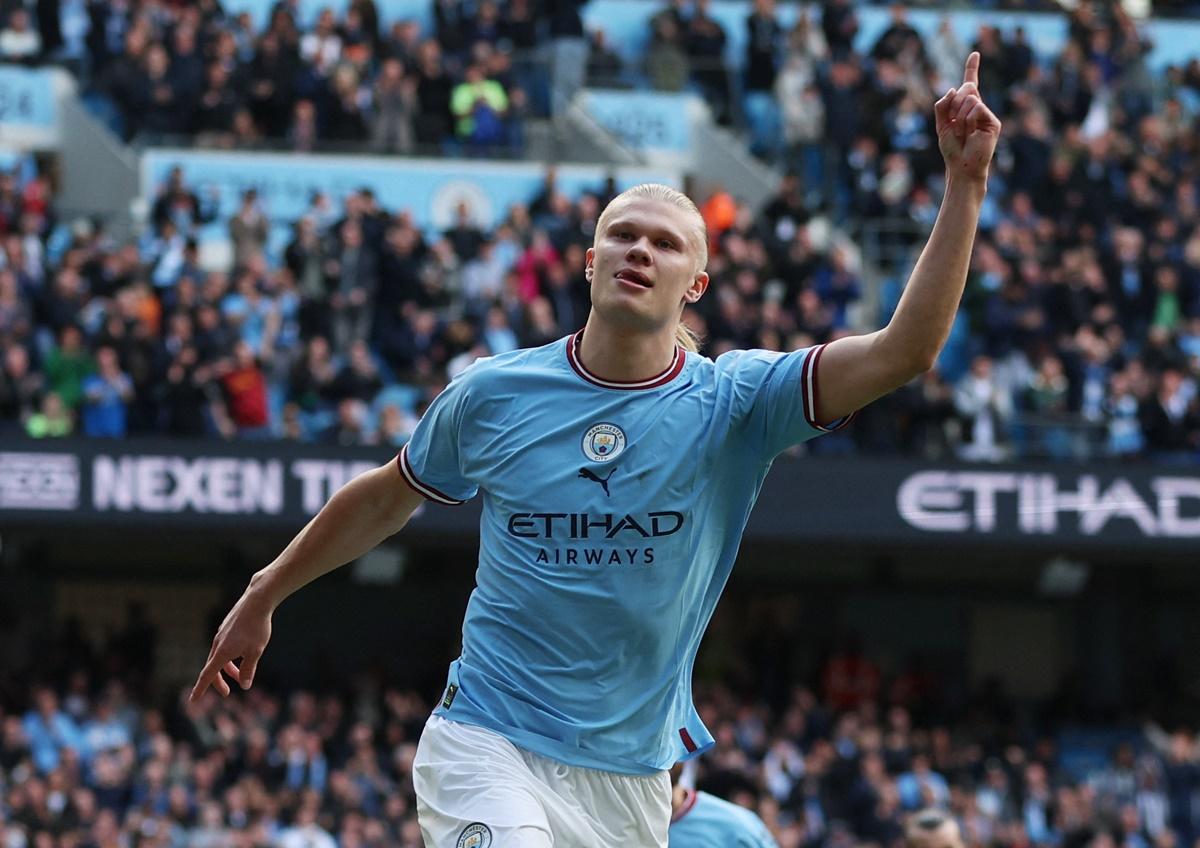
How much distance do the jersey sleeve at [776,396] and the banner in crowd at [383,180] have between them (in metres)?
16.8

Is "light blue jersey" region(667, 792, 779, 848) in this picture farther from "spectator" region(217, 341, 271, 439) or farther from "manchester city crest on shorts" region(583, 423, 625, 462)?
"spectator" region(217, 341, 271, 439)

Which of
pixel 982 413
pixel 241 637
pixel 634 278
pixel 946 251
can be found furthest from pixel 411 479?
pixel 982 413

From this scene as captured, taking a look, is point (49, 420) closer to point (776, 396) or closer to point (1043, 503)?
point (1043, 503)

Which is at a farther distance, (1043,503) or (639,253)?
(1043,503)

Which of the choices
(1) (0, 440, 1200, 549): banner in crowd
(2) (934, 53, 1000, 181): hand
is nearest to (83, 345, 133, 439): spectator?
(1) (0, 440, 1200, 549): banner in crowd

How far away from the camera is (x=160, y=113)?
22641 millimetres

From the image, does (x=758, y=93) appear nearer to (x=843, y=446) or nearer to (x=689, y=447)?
(x=843, y=446)

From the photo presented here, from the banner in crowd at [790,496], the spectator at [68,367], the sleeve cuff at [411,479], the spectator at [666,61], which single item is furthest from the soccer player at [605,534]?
the spectator at [666,61]

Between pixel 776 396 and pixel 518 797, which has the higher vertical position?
pixel 776 396

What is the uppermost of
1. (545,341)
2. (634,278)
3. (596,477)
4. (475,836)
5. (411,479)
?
(634,278)

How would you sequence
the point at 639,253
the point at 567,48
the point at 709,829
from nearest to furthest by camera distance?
the point at 639,253, the point at 709,829, the point at 567,48

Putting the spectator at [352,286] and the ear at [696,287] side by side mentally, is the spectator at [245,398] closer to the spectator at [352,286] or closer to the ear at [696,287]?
the spectator at [352,286]

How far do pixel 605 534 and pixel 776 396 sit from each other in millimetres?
521

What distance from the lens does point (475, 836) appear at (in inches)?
206
